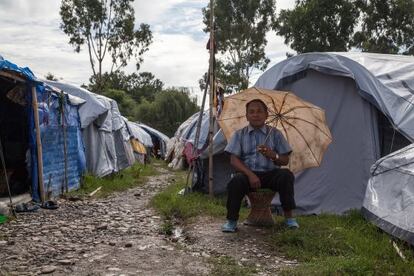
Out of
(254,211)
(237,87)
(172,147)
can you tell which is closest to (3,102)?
(254,211)

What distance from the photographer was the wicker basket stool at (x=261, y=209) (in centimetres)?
558

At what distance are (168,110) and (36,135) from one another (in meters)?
25.6

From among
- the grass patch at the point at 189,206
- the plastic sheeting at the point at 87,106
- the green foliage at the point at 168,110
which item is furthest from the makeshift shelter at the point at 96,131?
the green foliage at the point at 168,110

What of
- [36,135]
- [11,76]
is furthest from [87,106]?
[11,76]

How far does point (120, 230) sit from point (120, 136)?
8.56 meters

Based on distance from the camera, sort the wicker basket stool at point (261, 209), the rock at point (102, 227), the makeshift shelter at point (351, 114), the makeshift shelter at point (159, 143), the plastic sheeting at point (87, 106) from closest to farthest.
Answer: the wicker basket stool at point (261, 209) → the rock at point (102, 227) → the makeshift shelter at point (351, 114) → the plastic sheeting at point (87, 106) → the makeshift shelter at point (159, 143)

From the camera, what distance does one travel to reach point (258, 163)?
565cm

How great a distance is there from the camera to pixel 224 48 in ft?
88.6

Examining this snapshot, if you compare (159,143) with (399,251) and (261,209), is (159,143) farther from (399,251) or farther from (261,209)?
(399,251)

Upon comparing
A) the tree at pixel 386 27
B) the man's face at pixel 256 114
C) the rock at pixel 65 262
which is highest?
the tree at pixel 386 27

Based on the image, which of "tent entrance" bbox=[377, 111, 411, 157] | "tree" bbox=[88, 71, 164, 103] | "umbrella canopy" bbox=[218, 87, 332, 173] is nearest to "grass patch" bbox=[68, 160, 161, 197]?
"umbrella canopy" bbox=[218, 87, 332, 173]

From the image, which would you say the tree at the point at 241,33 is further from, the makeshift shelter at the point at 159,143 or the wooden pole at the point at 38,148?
the wooden pole at the point at 38,148

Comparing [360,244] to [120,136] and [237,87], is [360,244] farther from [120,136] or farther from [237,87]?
[237,87]

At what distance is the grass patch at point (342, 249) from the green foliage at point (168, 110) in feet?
90.2
